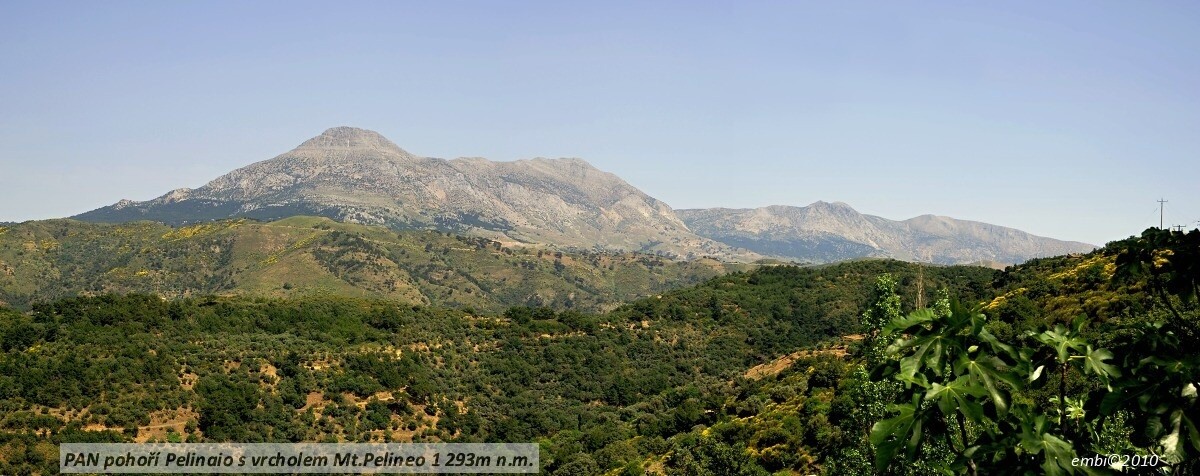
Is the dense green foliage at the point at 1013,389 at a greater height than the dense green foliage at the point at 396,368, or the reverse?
the dense green foliage at the point at 1013,389

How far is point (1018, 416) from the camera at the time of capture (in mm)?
4777

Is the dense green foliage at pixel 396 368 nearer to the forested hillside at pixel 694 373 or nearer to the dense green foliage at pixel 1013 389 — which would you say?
the forested hillside at pixel 694 373

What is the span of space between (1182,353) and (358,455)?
218 ft

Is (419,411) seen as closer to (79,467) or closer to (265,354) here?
(265,354)

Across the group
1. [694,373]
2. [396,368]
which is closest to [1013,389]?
[396,368]

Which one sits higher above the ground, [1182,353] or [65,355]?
[1182,353]

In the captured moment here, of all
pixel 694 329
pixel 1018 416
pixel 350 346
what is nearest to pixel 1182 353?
pixel 1018 416
